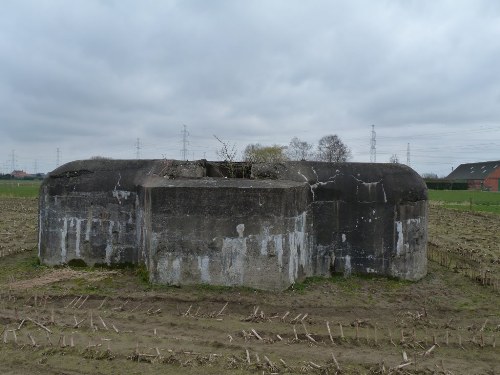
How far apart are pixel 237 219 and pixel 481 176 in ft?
227

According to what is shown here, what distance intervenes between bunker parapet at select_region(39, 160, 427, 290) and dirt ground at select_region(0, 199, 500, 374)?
1.38ft

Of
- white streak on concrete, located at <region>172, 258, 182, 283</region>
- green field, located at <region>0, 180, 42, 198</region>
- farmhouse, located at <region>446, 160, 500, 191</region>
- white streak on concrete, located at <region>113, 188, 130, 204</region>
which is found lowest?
white streak on concrete, located at <region>172, 258, 182, 283</region>

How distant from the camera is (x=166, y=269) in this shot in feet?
30.6

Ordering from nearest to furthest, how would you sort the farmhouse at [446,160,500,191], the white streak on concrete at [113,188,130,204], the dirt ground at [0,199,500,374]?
1. the dirt ground at [0,199,500,374]
2. the white streak on concrete at [113,188,130,204]
3. the farmhouse at [446,160,500,191]

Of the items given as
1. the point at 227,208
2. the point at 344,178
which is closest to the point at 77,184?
the point at 227,208

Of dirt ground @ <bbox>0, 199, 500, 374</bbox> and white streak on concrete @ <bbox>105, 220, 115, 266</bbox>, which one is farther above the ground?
white streak on concrete @ <bbox>105, 220, 115, 266</bbox>

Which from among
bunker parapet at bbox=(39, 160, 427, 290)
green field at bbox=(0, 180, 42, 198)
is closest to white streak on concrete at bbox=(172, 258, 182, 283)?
bunker parapet at bbox=(39, 160, 427, 290)

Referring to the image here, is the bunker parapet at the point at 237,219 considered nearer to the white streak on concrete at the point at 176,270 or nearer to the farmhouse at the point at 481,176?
the white streak on concrete at the point at 176,270

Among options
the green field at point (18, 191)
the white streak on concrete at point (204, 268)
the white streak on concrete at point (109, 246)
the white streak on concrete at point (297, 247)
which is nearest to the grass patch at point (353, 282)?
the white streak on concrete at point (297, 247)

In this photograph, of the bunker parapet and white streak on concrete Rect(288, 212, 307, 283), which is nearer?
the bunker parapet

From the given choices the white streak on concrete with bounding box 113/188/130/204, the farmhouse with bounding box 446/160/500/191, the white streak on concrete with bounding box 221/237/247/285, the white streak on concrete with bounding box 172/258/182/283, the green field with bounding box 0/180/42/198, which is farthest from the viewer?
the farmhouse with bounding box 446/160/500/191

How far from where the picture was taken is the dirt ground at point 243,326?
598 cm

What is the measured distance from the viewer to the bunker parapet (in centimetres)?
912

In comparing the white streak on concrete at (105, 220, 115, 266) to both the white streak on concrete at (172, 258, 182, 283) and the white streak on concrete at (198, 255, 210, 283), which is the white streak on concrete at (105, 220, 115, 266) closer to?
the white streak on concrete at (172, 258, 182, 283)
